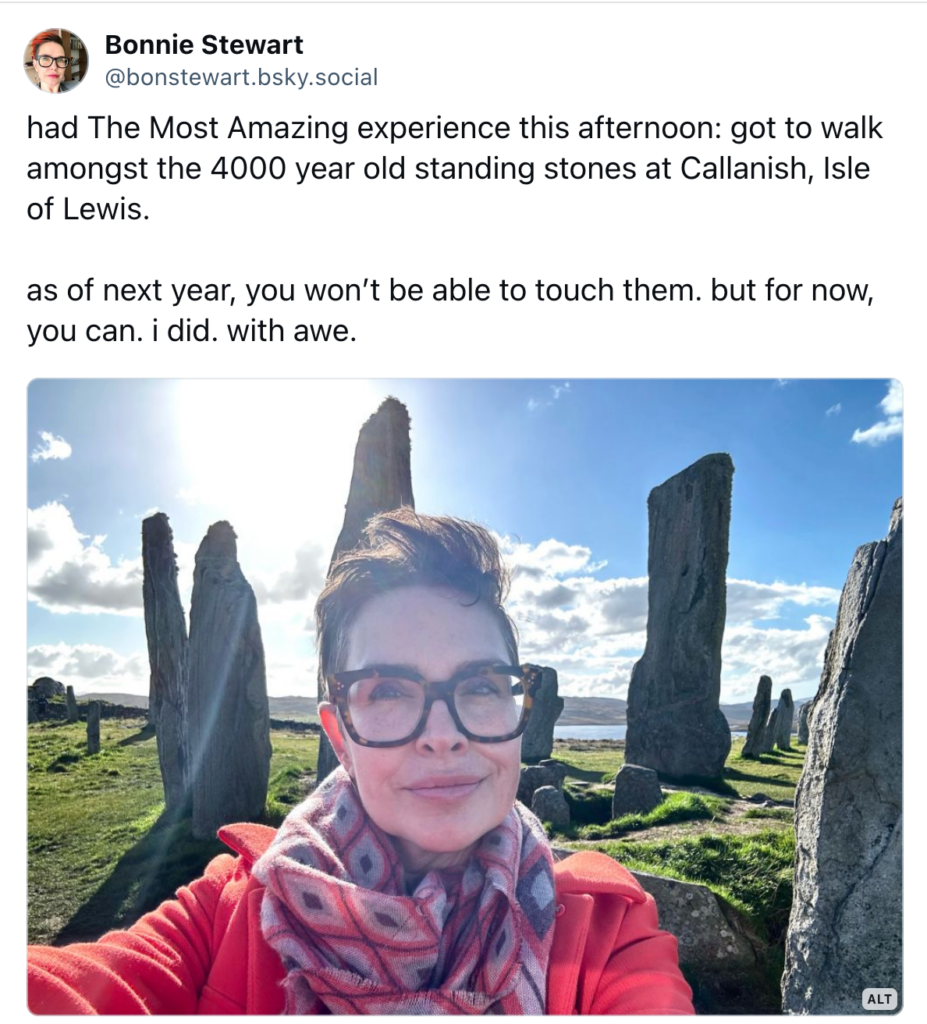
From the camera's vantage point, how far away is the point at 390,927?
1.79m

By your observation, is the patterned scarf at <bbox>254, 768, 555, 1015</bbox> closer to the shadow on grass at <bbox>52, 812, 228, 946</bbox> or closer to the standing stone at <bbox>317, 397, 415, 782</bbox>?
the shadow on grass at <bbox>52, 812, 228, 946</bbox>

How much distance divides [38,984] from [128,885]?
546 cm

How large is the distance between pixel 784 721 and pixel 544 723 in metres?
5.95

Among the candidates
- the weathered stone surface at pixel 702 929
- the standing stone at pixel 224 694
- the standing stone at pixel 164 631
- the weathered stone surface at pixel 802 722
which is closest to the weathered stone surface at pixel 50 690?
the standing stone at pixel 224 694

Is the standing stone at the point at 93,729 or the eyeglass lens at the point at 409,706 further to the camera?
the standing stone at the point at 93,729

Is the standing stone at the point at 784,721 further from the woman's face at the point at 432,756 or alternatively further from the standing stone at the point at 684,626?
the woman's face at the point at 432,756

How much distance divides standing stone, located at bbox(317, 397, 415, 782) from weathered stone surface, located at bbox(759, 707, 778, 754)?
9217mm

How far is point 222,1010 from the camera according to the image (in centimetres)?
185

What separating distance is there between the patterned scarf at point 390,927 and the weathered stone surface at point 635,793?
6.34 metres

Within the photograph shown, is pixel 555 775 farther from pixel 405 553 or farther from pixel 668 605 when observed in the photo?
pixel 405 553
